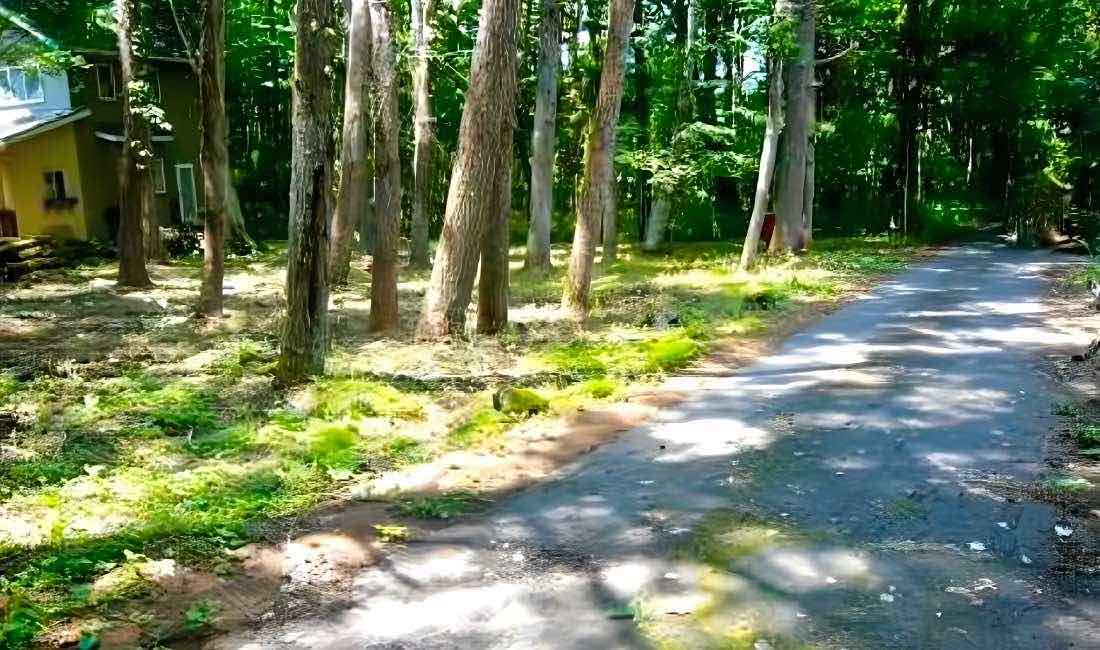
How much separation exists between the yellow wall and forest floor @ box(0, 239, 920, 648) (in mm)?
12932

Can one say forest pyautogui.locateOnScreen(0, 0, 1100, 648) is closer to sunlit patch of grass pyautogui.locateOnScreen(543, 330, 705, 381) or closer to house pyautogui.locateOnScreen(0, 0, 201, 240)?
sunlit patch of grass pyautogui.locateOnScreen(543, 330, 705, 381)

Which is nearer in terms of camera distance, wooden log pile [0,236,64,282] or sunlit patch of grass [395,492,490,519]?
sunlit patch of grass [395,492,490,519]

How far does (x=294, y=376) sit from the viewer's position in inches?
375

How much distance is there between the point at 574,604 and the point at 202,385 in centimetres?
663

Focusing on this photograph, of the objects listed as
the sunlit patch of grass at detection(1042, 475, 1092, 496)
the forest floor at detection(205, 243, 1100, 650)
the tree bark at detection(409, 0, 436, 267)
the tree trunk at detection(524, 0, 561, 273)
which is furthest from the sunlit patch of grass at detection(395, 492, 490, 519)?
the tree trunk at detection(524, 0, 561, 273)

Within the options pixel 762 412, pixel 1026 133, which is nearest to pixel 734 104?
pixel 1026 133

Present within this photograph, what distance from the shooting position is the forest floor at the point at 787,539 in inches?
174

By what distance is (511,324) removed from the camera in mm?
13711

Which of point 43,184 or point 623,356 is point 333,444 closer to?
point 623,356

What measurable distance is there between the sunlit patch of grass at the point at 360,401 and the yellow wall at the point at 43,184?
22.8m

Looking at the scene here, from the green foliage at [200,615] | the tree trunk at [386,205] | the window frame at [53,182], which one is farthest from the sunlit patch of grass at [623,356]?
the window frame at [53,182]

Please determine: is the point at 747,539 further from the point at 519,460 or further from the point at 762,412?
the point at 762,412

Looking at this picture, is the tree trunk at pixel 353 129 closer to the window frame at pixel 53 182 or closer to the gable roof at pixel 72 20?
the gable roof at pixel 72 20

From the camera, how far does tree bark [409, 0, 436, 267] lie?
17609 millimetres
